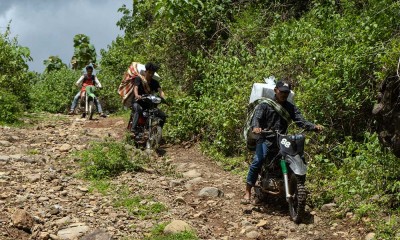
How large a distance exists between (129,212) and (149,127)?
402cm

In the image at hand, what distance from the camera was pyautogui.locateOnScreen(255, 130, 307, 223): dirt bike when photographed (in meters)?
6.97

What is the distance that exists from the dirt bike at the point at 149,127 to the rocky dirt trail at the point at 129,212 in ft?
1.81

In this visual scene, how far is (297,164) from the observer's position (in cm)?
702

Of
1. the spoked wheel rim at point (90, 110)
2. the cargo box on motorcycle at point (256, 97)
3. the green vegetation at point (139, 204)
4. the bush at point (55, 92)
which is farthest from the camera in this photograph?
the bush at point (55, 92)

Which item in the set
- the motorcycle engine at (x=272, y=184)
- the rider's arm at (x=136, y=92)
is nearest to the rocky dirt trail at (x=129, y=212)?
the motorcycle engine at (x=272, y=184)

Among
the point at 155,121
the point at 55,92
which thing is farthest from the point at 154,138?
the point at 55,92

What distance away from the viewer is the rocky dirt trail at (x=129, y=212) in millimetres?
6660

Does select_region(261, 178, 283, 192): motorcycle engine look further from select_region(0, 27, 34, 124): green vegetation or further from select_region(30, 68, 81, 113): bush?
select_region(30, 68, 81, 113): bush

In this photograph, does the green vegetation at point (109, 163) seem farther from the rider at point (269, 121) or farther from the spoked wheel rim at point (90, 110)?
the spoked wheel rim at point (90, 110)

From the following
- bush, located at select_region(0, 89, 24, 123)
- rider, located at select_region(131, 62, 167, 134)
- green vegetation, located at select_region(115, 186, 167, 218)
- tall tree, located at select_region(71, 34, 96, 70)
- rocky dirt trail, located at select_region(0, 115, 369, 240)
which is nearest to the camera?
rocky dirt trail, located at select_region(0, 115, 369, 240)

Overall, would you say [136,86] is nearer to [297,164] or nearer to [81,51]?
[297,164]

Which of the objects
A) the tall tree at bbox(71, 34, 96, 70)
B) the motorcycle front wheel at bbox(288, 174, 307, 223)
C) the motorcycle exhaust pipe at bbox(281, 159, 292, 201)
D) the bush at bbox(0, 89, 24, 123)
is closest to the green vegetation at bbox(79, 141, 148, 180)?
the motorcycle exhaust pipe at bbox(281, 159, 292, 201)

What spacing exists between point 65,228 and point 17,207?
876 millimetres

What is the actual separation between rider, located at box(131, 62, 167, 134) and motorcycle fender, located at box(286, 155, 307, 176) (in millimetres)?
4616
